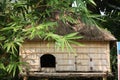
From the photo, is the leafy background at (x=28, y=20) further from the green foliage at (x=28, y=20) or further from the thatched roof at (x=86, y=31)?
the thatched roof at (x=86, y=31)

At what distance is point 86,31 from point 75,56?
0.37 meters

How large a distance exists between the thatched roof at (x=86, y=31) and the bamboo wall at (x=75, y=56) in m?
0.10

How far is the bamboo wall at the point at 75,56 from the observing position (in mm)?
5164

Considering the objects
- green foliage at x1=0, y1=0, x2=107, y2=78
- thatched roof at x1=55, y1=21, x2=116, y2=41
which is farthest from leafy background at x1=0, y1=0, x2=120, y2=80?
thatched roof at x1=55, y1=21, x2=116, y2=41

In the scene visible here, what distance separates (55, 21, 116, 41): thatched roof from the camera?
5.10 m

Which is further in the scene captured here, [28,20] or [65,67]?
[65,67]

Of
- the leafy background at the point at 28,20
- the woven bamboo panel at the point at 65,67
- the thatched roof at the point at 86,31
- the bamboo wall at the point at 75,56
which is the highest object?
the leafy background at the point at 28,20

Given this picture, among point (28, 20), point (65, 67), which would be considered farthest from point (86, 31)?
point (28, 20)

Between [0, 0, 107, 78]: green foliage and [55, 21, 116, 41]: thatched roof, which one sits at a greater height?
[0, 0, 107, 78]: green foliage

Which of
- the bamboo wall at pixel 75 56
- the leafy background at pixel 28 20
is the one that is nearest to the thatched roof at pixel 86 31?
the bamboo wall at pixel 75 56

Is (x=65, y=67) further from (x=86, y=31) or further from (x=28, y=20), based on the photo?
(x=28, y=20)

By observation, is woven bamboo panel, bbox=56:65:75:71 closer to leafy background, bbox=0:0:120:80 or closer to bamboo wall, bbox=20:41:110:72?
bamboo wall, bbox=20:41:110:72

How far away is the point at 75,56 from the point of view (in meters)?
5.17

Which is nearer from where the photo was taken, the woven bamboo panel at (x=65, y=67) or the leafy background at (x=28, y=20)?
the leafy background at (x=28, y=20)
